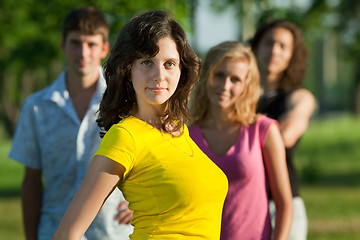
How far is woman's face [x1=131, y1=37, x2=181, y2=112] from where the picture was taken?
7.47ft

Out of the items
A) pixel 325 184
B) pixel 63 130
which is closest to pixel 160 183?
pixel 63 130

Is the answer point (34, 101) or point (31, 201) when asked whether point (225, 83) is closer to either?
point (34, 101)

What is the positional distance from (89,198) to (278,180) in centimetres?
146

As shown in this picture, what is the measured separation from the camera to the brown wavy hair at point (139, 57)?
2.28 m

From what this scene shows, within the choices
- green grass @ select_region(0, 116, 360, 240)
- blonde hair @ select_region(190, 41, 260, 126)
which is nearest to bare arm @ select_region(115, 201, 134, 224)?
blonde hair @ select_region(190, 41, 260, 126)

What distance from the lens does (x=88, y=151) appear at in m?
3.56

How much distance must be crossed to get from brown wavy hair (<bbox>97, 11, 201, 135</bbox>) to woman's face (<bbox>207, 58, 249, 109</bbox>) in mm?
1007

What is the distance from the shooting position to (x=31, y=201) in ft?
12.3

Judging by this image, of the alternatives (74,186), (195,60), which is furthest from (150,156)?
→ (74,186)

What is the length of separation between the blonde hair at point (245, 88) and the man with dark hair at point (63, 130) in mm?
610

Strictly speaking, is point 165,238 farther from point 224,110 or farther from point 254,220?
point 224,110

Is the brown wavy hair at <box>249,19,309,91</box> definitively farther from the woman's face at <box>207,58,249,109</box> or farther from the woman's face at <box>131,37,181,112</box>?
the woman's face at <box>131,37,181,112</box>

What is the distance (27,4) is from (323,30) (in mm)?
14635

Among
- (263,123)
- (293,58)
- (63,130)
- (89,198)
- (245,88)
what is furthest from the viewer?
(293,58)
